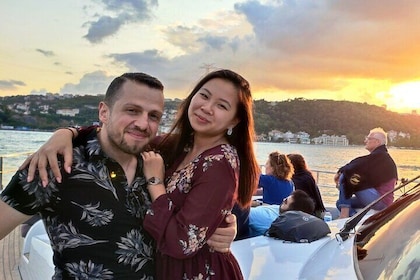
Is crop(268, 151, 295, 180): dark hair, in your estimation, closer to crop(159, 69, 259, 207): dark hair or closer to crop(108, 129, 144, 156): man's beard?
crop(159, 69, 259, 207): dark hair

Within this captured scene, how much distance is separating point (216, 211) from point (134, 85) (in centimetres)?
54

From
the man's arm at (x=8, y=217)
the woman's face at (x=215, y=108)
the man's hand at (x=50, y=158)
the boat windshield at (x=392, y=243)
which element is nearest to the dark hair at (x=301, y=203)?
the boat windshield at (x=392, y=243)

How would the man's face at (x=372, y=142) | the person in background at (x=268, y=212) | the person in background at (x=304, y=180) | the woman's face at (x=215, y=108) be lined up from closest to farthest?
the woman's face at (x=215, y=108), the person in background at (x=268, y=212), the person in background at (x=304, y=180), the man's face at (x=372, y=142)

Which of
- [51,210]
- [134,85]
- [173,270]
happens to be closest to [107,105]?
[134,85]

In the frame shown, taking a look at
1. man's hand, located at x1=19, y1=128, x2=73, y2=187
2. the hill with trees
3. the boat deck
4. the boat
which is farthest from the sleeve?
the hill with trees

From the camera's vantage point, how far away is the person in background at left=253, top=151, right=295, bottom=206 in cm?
575

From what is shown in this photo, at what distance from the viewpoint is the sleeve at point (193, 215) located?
153cm

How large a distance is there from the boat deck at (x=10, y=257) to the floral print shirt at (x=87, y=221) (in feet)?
12.8

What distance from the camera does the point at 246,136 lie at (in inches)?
76.0

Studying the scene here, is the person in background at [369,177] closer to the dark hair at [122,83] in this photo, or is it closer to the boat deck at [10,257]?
the boat deck at [10,257]

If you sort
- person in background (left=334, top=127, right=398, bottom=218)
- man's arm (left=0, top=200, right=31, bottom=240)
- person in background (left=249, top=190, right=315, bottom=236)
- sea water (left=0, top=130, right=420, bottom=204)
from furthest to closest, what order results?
sea water (left=0, top=130, right=420, bottom=204)
person in background (left=334, top=127, right=398, bottom=218)
person in background (left=249, top=190, right=315, bottom=236)
man's arm (left=0, top=200, right=31, bottom=240)

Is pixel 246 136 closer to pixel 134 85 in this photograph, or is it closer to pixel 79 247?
pixel 134 85

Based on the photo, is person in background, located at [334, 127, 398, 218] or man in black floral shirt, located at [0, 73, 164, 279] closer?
man in black floral shirt, located at [0, 73, 164, 279]

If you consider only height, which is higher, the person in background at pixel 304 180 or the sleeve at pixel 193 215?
the sleeve at pixel 193 215
